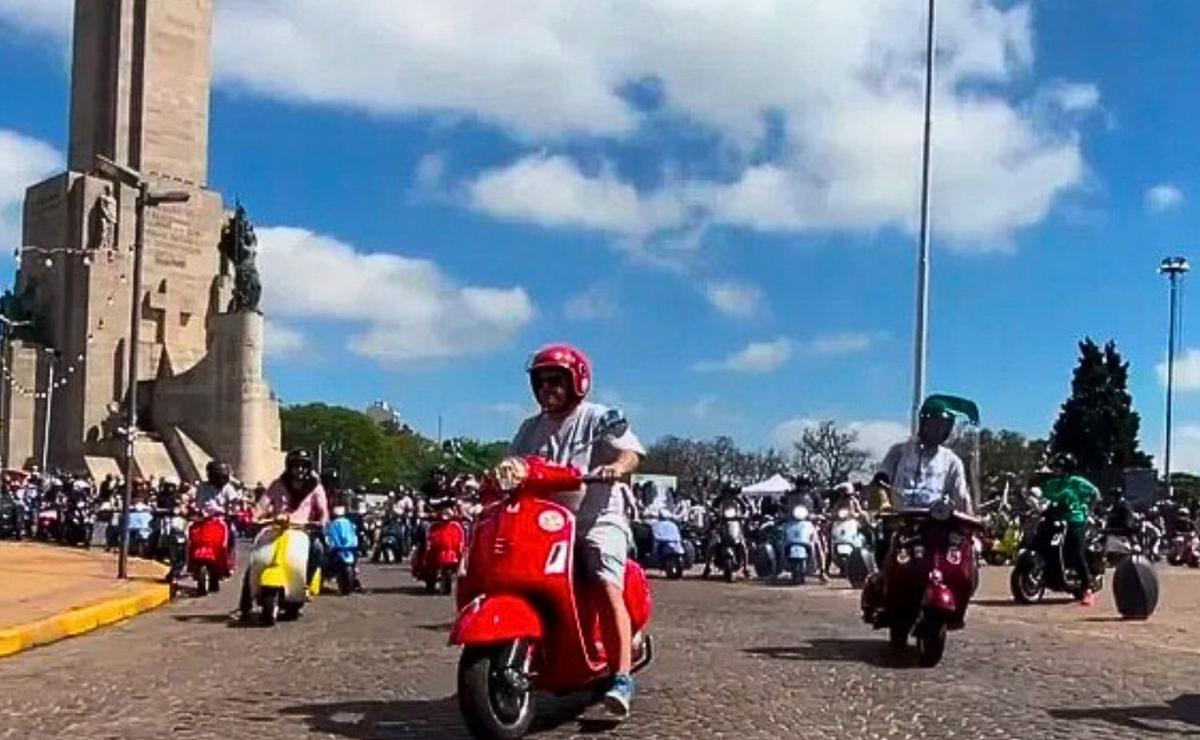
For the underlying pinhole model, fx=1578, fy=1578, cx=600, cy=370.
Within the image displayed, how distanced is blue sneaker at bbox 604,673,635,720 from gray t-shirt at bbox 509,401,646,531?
2.30 ft

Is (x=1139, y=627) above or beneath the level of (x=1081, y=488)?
beneath

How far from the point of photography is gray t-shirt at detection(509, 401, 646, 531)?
7.33 meters

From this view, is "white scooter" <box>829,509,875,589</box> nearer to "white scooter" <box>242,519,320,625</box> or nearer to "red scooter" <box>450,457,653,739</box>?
"white scooter" <box>242,519,320,625</box>

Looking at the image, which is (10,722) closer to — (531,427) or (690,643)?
(531,427)

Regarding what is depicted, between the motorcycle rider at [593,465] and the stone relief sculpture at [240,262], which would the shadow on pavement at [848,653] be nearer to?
the motorcycle rider at [593,465]

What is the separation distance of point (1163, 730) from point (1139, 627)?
696 cm

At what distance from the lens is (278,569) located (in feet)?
43.8

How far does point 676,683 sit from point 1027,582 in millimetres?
9619

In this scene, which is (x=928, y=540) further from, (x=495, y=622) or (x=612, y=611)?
(x=495, y=622)

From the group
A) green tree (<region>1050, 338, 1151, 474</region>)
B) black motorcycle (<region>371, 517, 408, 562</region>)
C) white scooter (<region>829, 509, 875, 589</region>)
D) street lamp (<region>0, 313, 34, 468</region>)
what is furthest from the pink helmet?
green tree (<region>1050, 338, 1151, 474</region>)

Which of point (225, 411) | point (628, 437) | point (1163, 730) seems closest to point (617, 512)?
point (628, 437)

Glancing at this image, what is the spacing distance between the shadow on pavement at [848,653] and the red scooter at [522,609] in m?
3.63

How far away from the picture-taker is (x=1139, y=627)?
1423 centimetres

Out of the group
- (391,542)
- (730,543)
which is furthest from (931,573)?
(391,542)
